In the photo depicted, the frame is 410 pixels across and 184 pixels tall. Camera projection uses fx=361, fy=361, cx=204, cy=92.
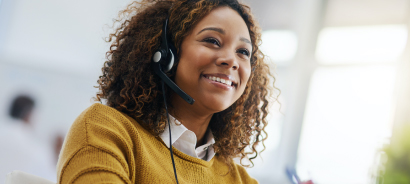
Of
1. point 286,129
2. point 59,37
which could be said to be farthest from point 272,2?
point 59,37

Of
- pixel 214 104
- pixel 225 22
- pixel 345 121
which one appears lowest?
pixel 345 121

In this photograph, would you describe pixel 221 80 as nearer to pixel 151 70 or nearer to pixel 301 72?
pixel 151 70

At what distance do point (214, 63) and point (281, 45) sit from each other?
6.61 feet

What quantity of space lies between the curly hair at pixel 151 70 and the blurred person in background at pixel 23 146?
0.75m

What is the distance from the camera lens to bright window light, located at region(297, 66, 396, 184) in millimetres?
2545

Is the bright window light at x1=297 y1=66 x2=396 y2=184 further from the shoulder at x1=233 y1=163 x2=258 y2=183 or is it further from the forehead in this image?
the forehead

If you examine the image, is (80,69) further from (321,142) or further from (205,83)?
(321,142)

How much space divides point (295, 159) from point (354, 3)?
1.27m

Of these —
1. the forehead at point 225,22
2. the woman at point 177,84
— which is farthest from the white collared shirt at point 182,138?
the forehead at point 225,22

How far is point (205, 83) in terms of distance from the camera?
103 cm

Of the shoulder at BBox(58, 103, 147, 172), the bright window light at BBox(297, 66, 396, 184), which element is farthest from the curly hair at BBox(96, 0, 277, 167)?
the bright window light at BBox(297, 66, 396, 184)

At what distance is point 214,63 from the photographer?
104cm

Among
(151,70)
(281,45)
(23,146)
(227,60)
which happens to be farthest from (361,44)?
(23,146)

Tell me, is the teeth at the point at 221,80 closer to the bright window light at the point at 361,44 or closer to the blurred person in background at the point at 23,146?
the blurred person in background at the point at 23,146
